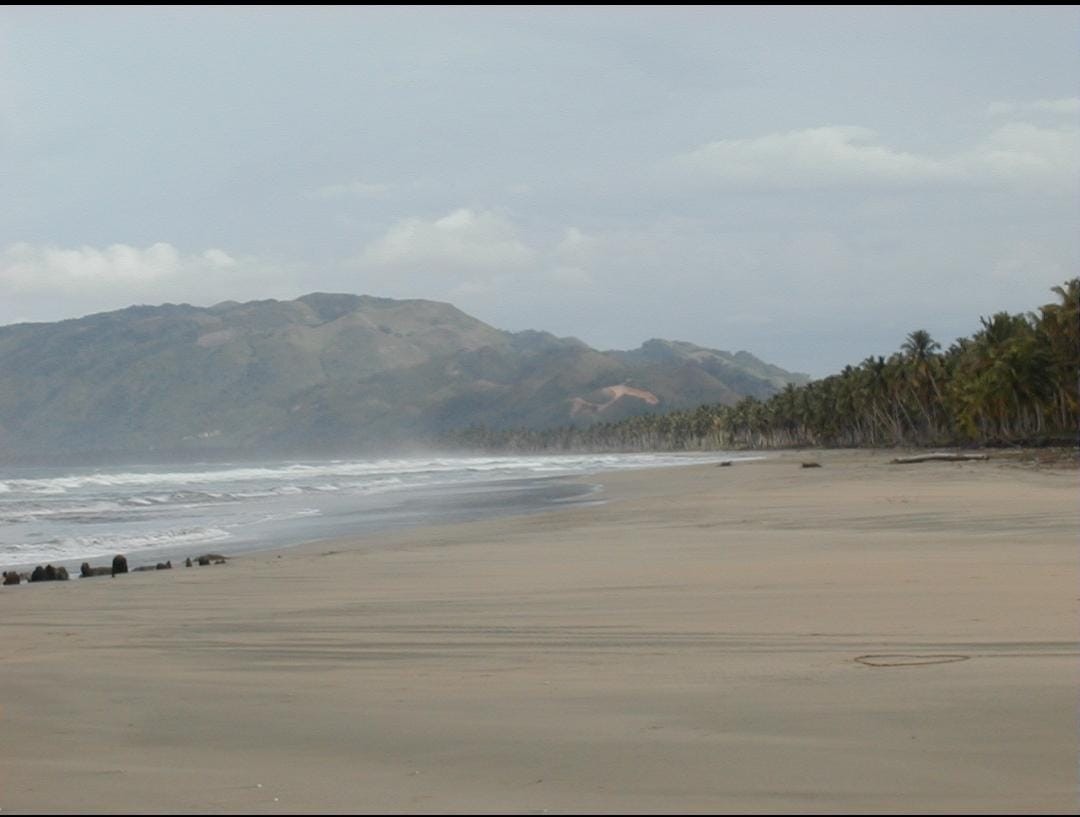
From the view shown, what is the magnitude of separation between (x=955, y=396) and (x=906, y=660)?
8246 cm

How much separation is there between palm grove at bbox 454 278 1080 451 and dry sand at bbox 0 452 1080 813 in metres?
58.6

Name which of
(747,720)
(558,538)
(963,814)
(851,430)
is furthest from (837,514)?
(851,430)

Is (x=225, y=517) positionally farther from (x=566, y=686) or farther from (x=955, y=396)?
(x=955, y=396)

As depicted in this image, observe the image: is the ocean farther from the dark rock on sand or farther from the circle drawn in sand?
the circle drawn in sand

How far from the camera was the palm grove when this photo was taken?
2766 inches

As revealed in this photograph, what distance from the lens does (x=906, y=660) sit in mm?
6938

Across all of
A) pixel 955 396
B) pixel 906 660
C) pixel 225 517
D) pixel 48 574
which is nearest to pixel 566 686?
pixel 906 660

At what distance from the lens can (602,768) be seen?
4.73m

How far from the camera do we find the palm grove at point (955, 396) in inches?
2766

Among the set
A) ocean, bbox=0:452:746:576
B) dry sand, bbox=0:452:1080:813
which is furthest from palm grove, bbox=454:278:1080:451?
dry sand, bbox=0:452:1080:813

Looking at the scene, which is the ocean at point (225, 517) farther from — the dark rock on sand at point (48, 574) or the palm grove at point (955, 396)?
the palm grove at point (955, 396)

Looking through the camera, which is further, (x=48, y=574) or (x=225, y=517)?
(x=225, y=517)

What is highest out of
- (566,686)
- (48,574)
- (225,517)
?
(566,686)

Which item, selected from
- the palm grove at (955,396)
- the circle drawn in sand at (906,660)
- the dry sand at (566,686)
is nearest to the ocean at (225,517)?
the dry sand at (566,686)
